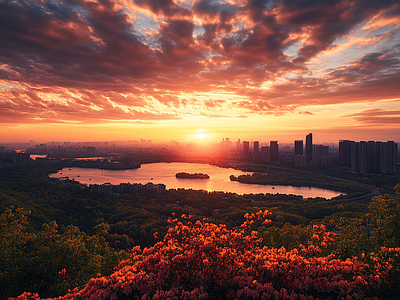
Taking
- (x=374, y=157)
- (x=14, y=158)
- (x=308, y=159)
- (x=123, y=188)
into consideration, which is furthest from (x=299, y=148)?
(x=14, y=158)

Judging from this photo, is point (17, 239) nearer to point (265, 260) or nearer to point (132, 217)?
point (265, 260)

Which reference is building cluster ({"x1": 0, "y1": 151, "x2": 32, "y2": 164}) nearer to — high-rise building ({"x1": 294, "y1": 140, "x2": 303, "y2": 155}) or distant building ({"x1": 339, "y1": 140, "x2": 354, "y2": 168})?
high-rise building ({"x1": 294, "y1": 140, "x2": 303, "y2": 155})

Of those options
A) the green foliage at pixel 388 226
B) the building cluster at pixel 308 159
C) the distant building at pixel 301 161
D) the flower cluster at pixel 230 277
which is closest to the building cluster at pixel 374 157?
the building cluster at pixel 308 159

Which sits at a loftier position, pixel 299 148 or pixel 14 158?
pixel 299 148

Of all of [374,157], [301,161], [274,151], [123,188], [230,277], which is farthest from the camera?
[274,151]

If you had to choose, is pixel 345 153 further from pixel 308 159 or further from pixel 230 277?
pixel 230 277

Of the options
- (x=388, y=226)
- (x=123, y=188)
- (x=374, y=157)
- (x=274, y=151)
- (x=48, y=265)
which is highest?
(x=274, y=151)

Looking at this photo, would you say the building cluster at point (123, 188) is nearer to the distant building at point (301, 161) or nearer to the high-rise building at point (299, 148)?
the distant building at point (301, 161)
